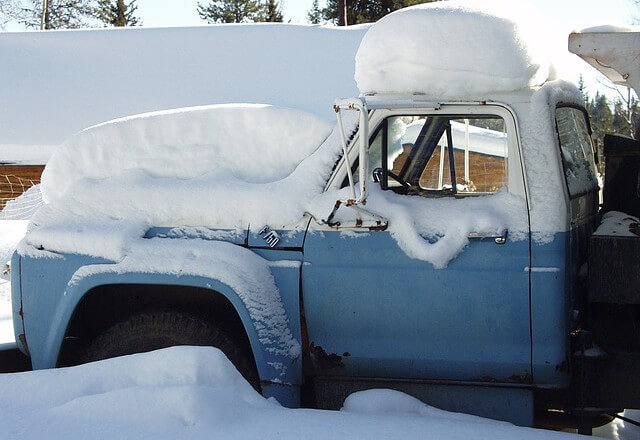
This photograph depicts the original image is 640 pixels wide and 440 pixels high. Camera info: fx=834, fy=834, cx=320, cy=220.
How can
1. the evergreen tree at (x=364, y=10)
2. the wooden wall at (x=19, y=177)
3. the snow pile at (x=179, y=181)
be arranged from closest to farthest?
the snow pile at (x=179, y=181) < the wooden wall at (x=19, y=177) < the evergreen tree at (x=364, y=10)

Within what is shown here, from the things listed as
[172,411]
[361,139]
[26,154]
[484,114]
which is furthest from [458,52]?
[26,154]

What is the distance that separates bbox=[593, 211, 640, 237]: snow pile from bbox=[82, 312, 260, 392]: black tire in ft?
6.39

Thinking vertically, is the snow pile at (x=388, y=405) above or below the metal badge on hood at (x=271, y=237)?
below

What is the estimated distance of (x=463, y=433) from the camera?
3189mm

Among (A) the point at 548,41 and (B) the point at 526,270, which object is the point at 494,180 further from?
(A) the point at 548,41

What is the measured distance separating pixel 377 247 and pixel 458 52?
1.04m

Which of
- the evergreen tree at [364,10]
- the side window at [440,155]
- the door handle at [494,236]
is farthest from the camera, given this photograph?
the evergreen tree at [364,10]

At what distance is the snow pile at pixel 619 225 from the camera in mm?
4236

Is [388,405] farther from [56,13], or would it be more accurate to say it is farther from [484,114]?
[56,13]

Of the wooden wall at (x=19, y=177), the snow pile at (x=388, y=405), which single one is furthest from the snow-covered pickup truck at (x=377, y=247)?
the wooden wall at (x=19, y=177)

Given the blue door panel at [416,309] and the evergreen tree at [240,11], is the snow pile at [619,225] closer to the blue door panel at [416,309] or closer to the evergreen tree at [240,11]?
the blue door panel at [416,309]

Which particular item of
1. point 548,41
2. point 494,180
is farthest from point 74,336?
point 548,41

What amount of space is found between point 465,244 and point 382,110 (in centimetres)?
80

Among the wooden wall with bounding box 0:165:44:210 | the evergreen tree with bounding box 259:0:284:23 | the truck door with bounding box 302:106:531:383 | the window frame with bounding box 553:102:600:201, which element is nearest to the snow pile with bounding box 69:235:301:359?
the truck door with bounding box 302:106:531:383
